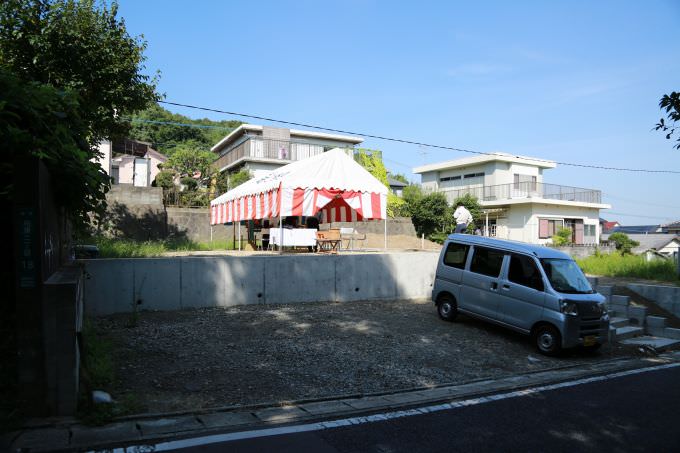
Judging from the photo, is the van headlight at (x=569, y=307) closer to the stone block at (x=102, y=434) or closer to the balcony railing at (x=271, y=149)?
the stone block at (x=102, y=434)

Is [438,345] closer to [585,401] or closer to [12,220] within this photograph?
[585,401]

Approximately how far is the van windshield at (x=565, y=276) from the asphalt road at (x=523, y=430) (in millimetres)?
2451

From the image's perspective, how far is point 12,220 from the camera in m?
3.93

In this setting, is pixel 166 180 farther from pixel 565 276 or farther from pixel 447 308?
pixel 565 276

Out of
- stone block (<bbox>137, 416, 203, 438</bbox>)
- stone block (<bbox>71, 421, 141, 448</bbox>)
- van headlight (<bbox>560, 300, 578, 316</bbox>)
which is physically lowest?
stone block (<bbox>137, 416, 203, 438</bbox>)

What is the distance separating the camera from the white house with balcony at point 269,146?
33875 millimetres

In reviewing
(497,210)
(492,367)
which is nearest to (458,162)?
(497,210)

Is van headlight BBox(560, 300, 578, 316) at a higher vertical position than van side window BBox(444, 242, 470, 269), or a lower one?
lower

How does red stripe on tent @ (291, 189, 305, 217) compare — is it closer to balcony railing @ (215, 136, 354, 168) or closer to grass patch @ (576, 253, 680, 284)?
grass patch @ (576, 253, 680, 284)

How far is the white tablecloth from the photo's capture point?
532 inches

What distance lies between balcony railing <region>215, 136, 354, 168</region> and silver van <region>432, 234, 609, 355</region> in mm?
26647

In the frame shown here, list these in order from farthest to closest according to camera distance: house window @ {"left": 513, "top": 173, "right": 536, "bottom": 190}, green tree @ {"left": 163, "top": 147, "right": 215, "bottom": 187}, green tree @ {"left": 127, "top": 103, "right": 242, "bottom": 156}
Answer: green tree @ {"left": 127, "top": 103, "right": 242, "bottom": 156}
house window @ {"left": 513, "top": 173, "right": 536, "bottom": 190}
green tree @ {"left": 163, "top": 147, "right": 215, "bottom": 187}

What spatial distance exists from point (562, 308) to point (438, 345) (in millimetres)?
2124

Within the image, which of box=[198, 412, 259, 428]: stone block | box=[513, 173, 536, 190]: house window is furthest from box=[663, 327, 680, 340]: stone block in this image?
box=[513, 173, 536, 190]: house window
